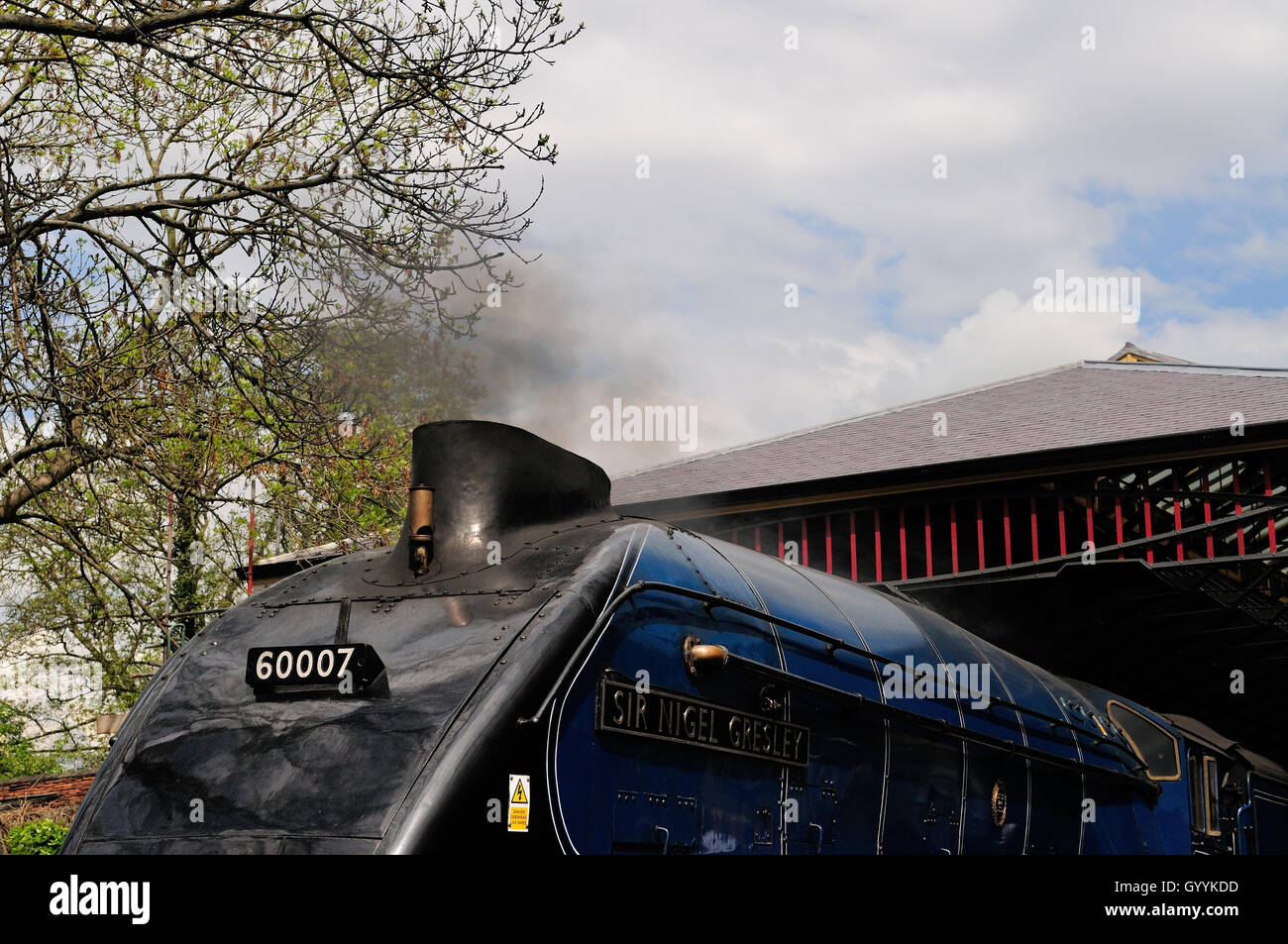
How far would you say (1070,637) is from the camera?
16.5 meters

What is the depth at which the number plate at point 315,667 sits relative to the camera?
4582mm

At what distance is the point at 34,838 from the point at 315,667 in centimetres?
1624

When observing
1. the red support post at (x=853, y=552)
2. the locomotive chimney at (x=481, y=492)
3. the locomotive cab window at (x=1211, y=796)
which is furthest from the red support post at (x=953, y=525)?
the locomotive chimney at (x=481, y=492)

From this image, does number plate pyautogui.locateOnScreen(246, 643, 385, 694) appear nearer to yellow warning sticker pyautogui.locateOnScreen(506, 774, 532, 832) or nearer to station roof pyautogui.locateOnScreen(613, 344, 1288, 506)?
yellow warning sticker pyautogui.locateOnScreen(506, 774, 532, 832)

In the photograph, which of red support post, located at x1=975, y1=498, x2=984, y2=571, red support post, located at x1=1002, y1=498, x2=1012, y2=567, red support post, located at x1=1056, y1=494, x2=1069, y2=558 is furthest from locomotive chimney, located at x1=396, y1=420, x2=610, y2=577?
red support post, located at x1=1056, y1=494, x2=1069, y2=558

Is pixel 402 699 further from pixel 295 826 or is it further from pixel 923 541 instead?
pixel 923 541

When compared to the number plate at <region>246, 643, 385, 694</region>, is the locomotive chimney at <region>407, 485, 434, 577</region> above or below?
above

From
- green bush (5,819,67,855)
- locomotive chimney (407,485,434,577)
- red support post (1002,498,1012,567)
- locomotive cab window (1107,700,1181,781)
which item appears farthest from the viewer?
green bush (5,819,67,855)

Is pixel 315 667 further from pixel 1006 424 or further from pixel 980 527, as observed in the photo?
pixel 1006 424

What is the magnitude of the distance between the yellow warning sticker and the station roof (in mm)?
11504

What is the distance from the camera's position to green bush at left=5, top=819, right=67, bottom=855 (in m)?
17.9

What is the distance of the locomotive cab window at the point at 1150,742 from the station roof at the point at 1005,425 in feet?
14.7

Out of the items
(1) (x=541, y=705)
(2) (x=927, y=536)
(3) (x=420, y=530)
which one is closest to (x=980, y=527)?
(2) (x=927, y=536)
